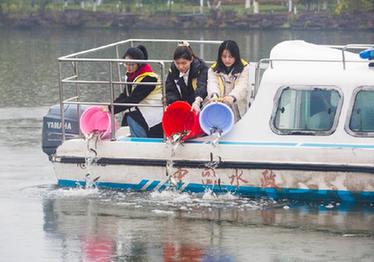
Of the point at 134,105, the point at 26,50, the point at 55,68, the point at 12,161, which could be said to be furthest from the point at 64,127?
the point at 26,50

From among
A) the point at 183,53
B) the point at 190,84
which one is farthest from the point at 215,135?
the point at 183,53

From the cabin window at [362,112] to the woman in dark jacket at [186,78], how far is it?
5.66 ft

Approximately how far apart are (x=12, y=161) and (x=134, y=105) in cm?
283

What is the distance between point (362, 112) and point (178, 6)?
4043 centimetres

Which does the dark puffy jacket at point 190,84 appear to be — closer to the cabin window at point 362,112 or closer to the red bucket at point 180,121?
the red bucket at point 180,121

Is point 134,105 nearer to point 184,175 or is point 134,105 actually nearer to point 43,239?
point 184,175

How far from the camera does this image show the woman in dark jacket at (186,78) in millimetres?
13337

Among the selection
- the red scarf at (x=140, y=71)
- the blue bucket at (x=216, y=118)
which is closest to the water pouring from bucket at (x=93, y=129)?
the red scarf at (x=140, y=71)

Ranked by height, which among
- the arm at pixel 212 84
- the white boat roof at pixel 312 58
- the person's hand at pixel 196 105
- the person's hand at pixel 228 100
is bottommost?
the person's hand at pixel 196 105

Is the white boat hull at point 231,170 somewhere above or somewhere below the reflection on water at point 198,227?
above

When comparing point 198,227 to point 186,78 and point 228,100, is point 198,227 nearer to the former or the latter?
point 228,100

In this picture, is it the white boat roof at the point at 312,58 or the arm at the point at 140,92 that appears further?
the arm at the point at 140,92

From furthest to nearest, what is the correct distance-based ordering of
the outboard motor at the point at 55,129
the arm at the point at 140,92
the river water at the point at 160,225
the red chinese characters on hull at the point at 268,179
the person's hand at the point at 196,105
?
the outboard motor at the point at 55,129, the arm at the point at 140,92, the person's hand at the point at 196,105, the red chinese characters on hull at the point at 268,179, the river water at the point at 160,225

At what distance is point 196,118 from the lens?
12953 millimetres
